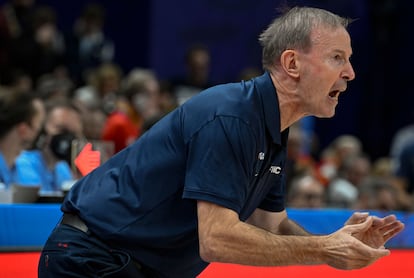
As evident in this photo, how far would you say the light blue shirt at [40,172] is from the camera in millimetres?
5695

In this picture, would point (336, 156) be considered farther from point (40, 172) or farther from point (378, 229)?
point (378, 229)

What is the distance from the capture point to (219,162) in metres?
2.57

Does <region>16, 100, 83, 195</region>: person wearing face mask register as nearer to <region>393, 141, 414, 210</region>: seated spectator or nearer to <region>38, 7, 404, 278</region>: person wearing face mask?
<region>38, 7, 404, 278</region>: person wearing face mask

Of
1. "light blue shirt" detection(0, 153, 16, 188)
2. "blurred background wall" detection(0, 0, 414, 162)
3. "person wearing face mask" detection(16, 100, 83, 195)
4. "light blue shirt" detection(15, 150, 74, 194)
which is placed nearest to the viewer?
"light blue shirt" detection(0, 153, 16, 188)

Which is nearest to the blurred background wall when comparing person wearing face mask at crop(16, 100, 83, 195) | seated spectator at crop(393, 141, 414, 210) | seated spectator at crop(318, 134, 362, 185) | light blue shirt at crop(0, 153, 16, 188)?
seated spectator at crop(318, 134, 362, 185)

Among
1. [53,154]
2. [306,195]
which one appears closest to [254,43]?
[306,195]

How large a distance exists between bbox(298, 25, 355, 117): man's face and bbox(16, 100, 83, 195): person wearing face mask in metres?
3.22

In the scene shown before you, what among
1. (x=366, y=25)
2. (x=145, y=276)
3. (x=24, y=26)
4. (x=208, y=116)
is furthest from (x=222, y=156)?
(x=366, y=25)

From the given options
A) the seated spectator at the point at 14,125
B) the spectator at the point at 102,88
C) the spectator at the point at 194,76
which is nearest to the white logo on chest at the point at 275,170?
the seated spectator at the point at 14,125

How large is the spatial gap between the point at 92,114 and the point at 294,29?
4.50 m

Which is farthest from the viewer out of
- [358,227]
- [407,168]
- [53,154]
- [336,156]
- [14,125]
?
[336,156]

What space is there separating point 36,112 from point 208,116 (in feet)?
10.5

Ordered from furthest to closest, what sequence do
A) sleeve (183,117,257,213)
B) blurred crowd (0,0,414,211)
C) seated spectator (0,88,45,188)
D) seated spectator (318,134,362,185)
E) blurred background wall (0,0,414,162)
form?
1. blurred background wall (0,0,414,162)
2. seated spectator (318,134,362,185)
3. blurred crowd (0,0,414,211)
4. seated spectator (0,88,45,188)
5. sleeve (183,117,257,213)

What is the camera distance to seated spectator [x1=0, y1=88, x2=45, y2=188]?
5.48 meters
